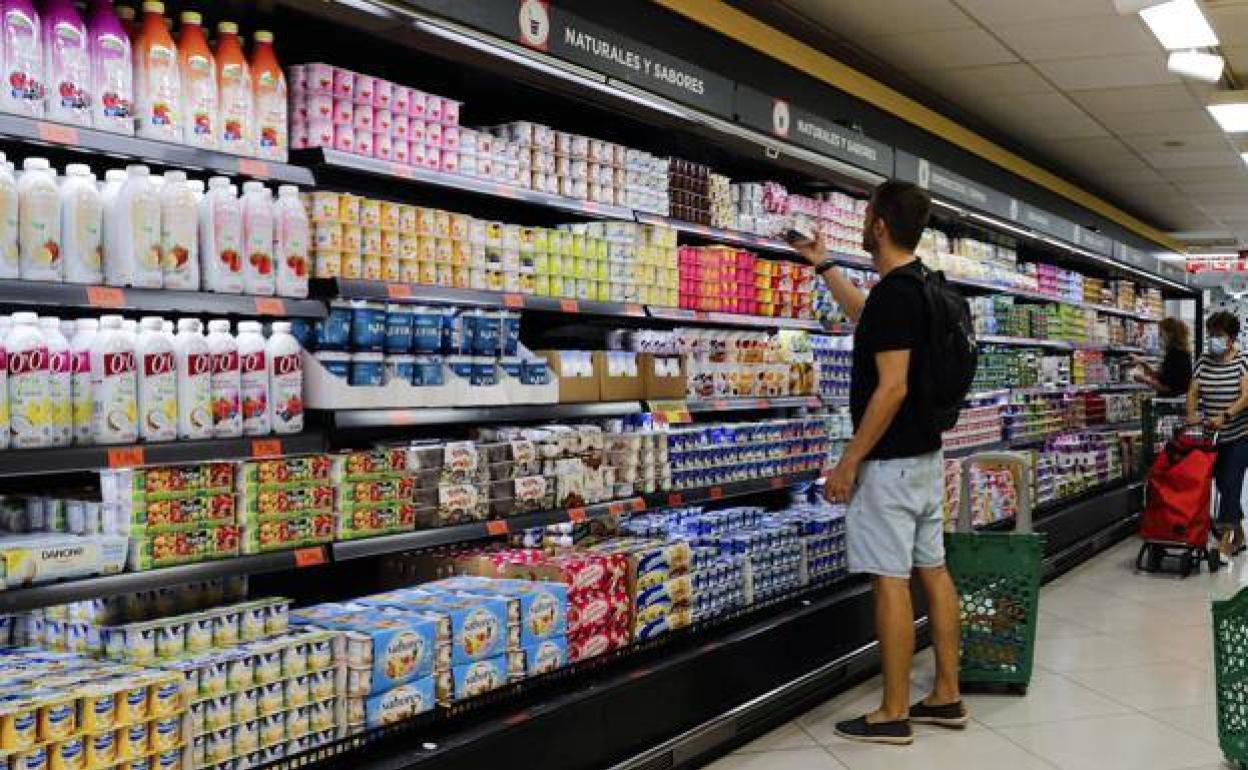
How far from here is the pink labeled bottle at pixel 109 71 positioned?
106 inches

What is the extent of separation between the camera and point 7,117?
2.47 metres

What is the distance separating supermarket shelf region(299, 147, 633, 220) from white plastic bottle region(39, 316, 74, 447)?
885 mm

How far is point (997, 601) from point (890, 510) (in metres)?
1.09

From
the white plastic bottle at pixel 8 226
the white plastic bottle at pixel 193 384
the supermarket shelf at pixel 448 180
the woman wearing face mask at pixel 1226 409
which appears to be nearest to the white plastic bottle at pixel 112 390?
the white plastic bottle at pixel 193 384

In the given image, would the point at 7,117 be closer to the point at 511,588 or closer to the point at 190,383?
the point at 190,383

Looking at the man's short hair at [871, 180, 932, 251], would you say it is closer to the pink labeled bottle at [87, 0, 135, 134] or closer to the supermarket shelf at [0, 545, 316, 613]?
the supermarket shelf at [0, 545, 316, 613]

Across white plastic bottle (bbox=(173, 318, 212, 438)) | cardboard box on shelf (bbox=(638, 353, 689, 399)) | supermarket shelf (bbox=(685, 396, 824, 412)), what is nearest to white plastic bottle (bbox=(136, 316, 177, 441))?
white plastic bottle (bbox=(173, 318, 212, 438))

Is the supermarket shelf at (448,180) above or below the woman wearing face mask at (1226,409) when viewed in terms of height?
above

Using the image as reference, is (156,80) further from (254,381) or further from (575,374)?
(575,374)

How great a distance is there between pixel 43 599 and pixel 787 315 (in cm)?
362

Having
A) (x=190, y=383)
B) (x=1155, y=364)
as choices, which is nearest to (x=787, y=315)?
(x=190, y=383)

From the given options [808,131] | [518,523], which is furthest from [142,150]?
[808,131]

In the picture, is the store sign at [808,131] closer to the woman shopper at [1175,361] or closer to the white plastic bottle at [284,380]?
the white plastic bottle at [284,380]

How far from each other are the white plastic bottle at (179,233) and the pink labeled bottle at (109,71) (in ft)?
0.51
